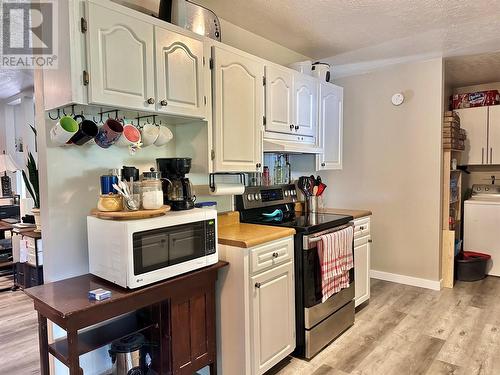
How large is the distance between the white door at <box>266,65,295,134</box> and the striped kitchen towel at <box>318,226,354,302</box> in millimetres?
923

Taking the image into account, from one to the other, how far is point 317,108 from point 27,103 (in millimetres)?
4636

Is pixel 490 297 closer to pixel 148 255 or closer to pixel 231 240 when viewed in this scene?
pixel 231 240

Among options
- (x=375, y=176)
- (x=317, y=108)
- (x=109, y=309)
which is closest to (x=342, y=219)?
(x=317, y=108)

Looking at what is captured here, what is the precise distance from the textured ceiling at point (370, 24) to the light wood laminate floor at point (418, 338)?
247 centimetres

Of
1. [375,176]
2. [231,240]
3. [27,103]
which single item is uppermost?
[27,103]

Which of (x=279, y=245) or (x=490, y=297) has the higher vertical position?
(x=279, y=245)

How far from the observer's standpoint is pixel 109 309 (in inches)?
59.9

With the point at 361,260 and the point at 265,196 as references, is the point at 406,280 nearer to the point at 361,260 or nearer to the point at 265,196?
the point at 361,260

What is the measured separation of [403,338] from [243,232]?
158 cm

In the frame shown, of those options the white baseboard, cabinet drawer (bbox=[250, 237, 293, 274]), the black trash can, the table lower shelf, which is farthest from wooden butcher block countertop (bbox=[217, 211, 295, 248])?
the black trash can

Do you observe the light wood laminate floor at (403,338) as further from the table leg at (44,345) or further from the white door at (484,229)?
the table leg at (44,345)

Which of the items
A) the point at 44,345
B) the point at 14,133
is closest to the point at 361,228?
the point at 44,345

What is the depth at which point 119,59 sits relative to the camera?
170cm

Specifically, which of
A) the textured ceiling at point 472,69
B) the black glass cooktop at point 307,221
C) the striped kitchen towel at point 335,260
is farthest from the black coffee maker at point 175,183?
the textured ceiling at point 472,69
